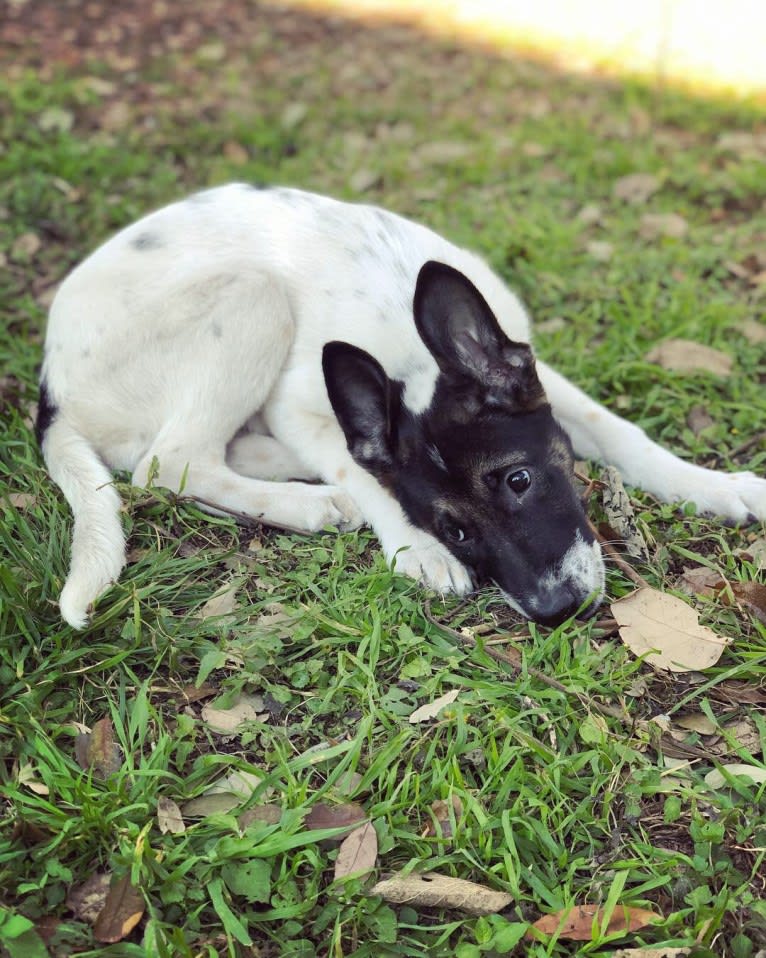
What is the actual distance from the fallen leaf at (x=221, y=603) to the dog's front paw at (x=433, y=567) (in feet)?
1.77

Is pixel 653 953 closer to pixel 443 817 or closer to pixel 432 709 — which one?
pixel 443 817

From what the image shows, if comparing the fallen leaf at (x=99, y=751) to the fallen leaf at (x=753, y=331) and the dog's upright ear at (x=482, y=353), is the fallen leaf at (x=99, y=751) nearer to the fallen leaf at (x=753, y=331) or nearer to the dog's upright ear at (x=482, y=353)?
the dog's upright ear at (x=482, y=353)

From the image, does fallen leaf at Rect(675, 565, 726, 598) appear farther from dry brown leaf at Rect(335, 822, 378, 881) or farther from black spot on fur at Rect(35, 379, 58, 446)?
black spot on fur at Rect(35, 379, 58, 446)

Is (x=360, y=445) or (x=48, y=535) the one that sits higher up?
(x=360, y=445)

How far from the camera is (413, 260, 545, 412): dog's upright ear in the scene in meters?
3.05

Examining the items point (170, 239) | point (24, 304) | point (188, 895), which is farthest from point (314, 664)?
point (24, 304)

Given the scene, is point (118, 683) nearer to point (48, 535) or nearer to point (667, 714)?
point (48, 535)

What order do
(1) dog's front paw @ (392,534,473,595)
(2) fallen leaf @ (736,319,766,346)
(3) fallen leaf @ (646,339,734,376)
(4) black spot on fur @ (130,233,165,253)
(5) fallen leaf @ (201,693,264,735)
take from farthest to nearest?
(2) fallen leaf @ (736,319,766,346), (3) fallen leaf @ (646,339,734,376), (4) black spot on fur @ (130,233,165,253), (1) dog's front paw @ (392,534,473,595), (5) fallen leaf @ (201,693,264,735)

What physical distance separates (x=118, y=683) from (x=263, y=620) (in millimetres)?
477

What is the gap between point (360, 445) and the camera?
3279 mm

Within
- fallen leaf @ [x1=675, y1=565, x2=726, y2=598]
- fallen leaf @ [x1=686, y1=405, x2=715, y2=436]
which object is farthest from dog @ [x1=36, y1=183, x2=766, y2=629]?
fallen leaf @ [x1=686, y1=405, x2=715, y2=436]

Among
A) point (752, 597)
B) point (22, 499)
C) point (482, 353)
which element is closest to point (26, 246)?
point (22, 499)

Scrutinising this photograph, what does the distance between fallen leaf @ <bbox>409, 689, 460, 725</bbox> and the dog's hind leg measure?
125cm

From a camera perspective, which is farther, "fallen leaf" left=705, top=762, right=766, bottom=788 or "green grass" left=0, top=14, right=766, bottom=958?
"fallen leaf" left=705, top=762, right=766, bottom=788
